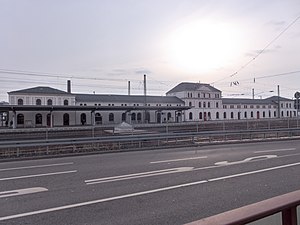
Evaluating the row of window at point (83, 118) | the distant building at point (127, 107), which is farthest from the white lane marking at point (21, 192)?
the row of window at point (83, 118)

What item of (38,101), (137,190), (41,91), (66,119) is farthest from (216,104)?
(137,190)

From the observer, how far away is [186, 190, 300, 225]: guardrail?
2107 millimetres

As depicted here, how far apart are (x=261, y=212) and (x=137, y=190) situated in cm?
648

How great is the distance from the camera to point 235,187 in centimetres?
884

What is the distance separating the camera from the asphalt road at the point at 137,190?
20.9ft

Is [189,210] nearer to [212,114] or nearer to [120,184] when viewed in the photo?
[120,184]

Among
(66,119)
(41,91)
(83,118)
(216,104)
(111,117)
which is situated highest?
(41,91)

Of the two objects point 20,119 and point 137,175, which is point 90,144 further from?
point 20,119

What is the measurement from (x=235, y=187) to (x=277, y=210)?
21.8ft

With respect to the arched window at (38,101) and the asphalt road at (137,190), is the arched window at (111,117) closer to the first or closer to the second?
the arched window at (38,101)

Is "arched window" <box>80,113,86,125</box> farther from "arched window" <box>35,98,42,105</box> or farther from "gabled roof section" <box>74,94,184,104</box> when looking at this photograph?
"arched window" <box>35,98,42,105</box>

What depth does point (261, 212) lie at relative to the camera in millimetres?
2301

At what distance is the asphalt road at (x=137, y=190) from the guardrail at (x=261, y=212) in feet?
11.2

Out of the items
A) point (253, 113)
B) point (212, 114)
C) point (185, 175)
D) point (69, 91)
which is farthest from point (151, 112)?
point (185, 175)
